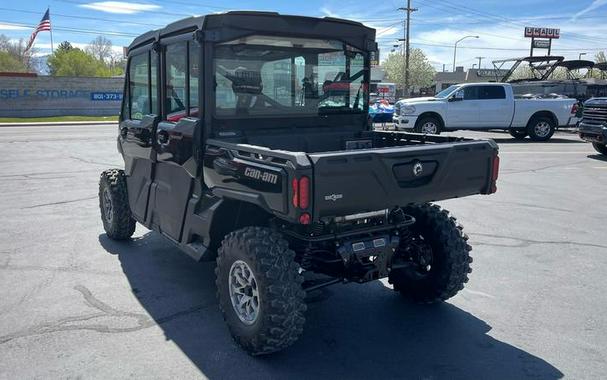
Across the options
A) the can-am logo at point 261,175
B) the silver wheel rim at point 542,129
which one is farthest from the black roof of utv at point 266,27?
the silver wheel rim at point 542,129

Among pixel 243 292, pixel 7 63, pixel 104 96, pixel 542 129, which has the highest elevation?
pixel 7 63

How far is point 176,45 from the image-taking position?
4520mm

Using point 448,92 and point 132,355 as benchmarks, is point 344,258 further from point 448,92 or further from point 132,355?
point 448,92

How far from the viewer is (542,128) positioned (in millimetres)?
19359

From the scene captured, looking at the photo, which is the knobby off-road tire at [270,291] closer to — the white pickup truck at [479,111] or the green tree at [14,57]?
the white pickup truck at [479,111]

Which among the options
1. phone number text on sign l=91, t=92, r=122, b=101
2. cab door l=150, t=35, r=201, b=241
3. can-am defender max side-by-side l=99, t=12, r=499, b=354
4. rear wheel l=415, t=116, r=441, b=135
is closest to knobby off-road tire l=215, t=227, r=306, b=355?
can-am defender max side-by-side l=99, t=12, r=499, b=354

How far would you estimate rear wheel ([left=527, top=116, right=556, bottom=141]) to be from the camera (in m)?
19.2

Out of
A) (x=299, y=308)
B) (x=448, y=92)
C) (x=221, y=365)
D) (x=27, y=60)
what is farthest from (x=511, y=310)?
(x=27, y=60)

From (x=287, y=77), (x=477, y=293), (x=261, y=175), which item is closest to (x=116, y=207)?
(x=287, y=77)

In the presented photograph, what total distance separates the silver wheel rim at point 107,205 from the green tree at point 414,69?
78175 millimetres

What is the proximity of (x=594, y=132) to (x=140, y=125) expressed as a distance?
494 inches

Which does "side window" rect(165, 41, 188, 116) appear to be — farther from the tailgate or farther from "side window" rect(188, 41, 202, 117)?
the tailgate

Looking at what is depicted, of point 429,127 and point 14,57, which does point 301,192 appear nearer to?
point 429,127

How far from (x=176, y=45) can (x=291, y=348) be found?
8.72ft
